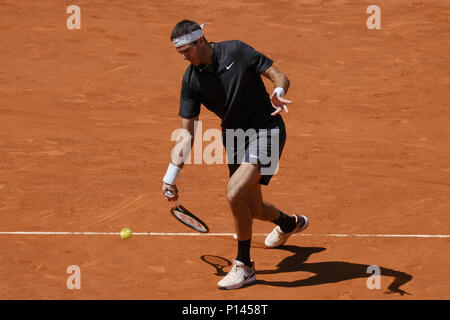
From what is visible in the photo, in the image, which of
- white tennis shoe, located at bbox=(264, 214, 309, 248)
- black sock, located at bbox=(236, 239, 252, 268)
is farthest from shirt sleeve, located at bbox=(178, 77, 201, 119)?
white tennis shoe, located at bbox=(264, 214, 309, 248)

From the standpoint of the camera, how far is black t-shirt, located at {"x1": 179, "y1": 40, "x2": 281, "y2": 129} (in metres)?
6.79

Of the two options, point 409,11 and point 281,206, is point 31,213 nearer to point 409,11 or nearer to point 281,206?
point 281,206

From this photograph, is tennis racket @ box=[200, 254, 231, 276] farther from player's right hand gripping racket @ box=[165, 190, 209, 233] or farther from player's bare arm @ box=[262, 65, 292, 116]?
player's bare arm @ box=[262, 65, 292, 116]

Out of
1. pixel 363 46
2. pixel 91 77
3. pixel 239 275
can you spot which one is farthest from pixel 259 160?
pixel 363 46

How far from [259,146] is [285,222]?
113cm

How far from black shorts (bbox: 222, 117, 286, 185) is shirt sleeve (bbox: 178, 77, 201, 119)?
1.07ft

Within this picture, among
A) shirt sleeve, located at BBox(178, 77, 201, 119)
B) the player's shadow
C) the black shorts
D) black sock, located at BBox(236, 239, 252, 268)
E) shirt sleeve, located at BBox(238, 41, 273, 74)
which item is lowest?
the player's shadow

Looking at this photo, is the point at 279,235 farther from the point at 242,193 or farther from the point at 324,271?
the point at 242,193

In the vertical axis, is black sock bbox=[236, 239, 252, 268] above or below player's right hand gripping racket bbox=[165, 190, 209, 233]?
below

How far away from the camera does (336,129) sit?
11219mm

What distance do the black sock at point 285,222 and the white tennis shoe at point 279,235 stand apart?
5cm

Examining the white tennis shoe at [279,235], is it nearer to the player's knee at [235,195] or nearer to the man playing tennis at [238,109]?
the man playing tennis at [238,109]

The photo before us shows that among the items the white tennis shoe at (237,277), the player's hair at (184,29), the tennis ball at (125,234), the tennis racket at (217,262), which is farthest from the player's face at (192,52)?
Result: the tennis ball at (125,234)

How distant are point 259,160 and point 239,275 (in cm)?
100
